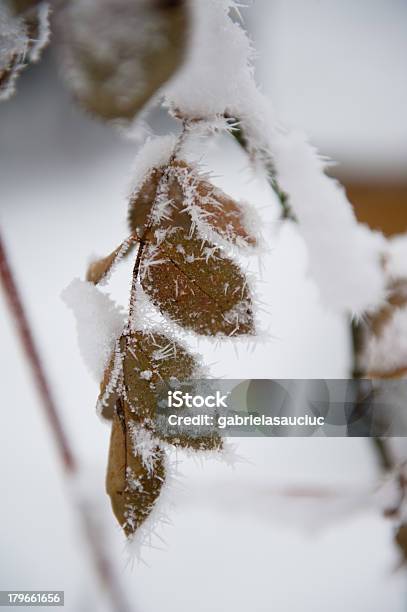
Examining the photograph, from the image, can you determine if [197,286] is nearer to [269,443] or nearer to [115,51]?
[115,51]

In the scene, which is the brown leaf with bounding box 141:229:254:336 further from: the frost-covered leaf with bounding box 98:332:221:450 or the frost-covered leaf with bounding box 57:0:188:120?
the frost-covered leaf with bounding box 57:0:188:120

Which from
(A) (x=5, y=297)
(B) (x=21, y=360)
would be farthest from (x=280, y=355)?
(B) (x=21, y=360)

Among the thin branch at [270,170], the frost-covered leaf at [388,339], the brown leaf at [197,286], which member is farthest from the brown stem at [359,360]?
the brown leaf at [197,286]

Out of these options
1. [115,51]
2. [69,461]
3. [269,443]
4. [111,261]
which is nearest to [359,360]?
[269,443]

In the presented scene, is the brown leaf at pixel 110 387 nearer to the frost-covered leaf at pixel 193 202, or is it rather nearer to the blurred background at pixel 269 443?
the frost-covered leaf at pixel 193 202

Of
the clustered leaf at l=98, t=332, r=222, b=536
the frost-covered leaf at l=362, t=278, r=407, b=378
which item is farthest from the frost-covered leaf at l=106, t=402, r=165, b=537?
the frost-covered leaf at l=362, t=278, r=407, b=378

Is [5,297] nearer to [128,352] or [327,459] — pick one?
[128,352]
